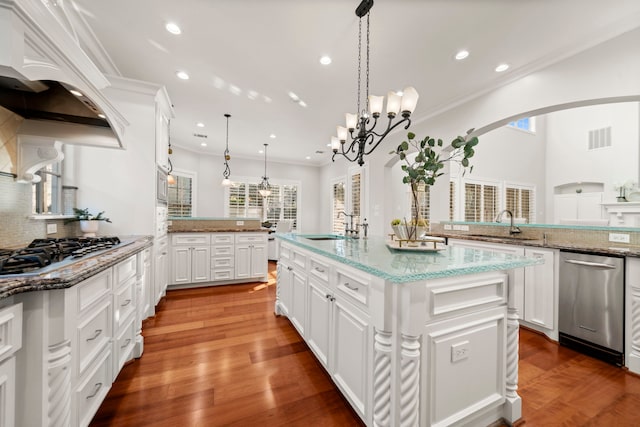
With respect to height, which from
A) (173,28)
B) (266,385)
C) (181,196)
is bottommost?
(266,385)

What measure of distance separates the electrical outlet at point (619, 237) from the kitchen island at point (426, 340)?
1.75 m

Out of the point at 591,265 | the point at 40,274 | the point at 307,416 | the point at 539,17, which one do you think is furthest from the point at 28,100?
the point at 591,265

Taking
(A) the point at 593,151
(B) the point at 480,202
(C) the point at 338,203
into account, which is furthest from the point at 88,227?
(A) the point at 593,151

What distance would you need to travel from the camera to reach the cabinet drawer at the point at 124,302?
1.51m

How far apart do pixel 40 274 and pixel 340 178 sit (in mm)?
6390

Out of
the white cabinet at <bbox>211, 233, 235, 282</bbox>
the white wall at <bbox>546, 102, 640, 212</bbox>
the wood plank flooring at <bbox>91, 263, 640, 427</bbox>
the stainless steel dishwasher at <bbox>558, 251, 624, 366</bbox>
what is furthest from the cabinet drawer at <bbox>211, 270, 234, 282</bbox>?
the white wall at <bbox>546, 102, 640, 212</bbox>

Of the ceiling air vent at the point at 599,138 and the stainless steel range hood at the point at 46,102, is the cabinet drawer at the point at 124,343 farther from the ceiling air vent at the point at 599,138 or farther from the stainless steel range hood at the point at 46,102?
the ceiling air vent at the point at 599,138

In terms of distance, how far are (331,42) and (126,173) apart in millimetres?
A: 2598

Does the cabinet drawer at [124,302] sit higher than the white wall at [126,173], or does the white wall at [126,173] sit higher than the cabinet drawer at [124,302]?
the white wall at [126,173]

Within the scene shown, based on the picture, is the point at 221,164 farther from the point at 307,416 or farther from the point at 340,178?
the point at 307,416

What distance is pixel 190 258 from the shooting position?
154 inches

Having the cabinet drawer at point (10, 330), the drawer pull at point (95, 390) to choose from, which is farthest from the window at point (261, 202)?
the cabinet drawer at point (10, 330)

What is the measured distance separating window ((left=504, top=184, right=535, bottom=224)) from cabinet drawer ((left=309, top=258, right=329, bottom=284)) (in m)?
7.78

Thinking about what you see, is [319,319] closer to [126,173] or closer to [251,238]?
[126,173]
